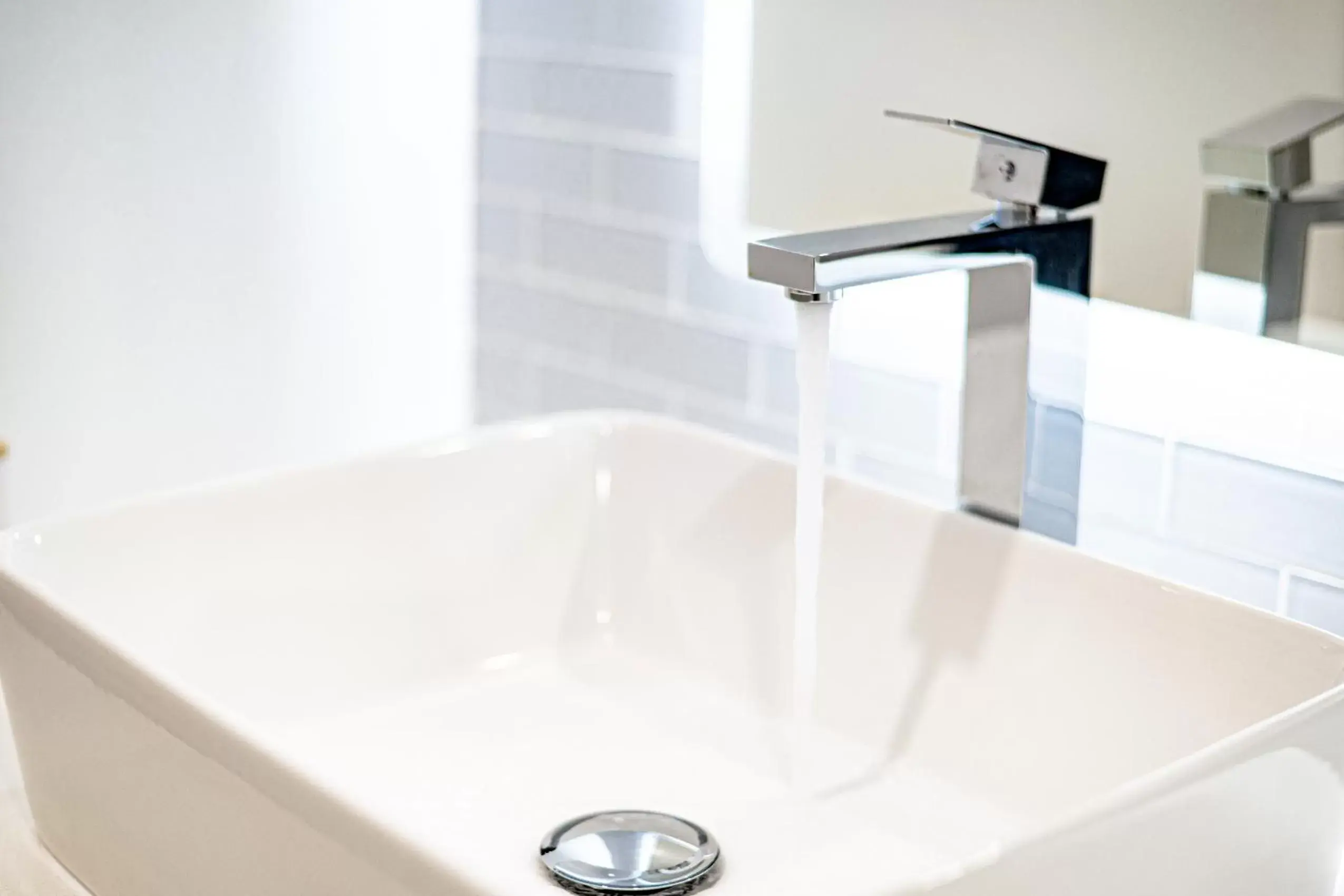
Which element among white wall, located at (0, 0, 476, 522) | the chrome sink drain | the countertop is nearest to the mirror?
white wall, located at (0, 0, 476, 522)

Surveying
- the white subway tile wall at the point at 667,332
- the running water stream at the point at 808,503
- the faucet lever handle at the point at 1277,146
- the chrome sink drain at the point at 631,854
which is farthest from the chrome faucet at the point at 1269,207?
the chrome sink drain at the point at 631,854

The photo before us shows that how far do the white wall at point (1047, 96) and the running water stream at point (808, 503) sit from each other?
0.25 meters

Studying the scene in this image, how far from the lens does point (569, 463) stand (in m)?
1.06

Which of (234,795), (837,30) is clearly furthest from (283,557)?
(837,30)

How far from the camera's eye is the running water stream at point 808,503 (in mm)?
803

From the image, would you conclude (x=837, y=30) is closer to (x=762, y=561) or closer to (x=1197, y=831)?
(x=762, y=561)

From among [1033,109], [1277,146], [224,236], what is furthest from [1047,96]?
[224,236]

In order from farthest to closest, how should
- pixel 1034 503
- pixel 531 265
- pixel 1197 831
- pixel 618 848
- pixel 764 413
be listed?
pixel 531 265 → pixel 764 413 → pixel 1034 503 → pixel 618 848 → pixel 1197 831

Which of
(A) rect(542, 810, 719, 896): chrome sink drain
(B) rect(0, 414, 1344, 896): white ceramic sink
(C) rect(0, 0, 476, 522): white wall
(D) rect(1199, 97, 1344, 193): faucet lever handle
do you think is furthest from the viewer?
(C) rect(0, 0, 476, 522): white wall

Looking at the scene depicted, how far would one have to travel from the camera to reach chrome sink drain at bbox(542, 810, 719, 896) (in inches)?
29.5

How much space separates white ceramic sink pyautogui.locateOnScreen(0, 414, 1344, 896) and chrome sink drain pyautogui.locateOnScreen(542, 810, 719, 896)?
0.06ft

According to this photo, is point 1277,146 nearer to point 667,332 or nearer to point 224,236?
point 667,332

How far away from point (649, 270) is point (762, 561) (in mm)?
388

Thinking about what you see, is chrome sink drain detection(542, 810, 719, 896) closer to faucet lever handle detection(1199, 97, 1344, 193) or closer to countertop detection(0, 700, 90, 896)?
countertop detection(0, 700, 90, 896)
